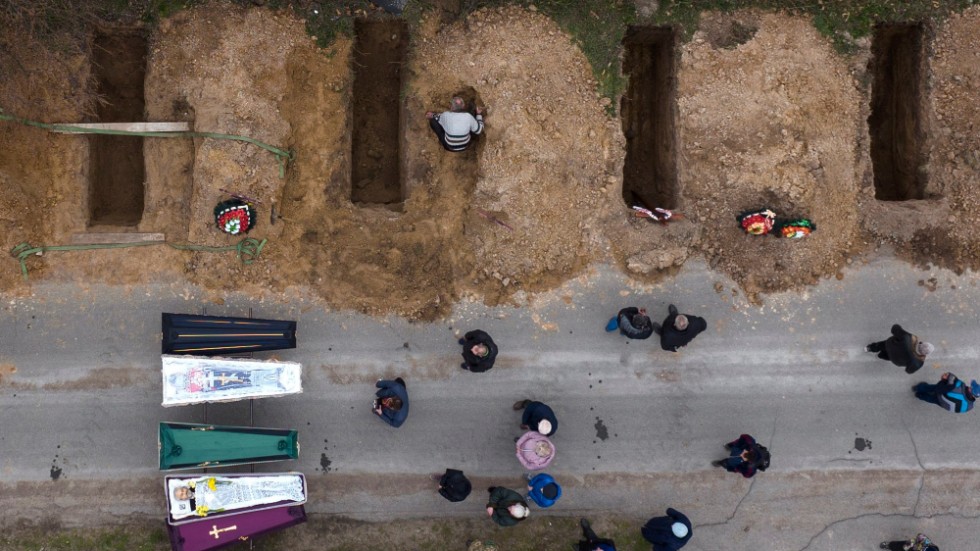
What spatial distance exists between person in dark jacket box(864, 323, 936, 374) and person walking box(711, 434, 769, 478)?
77.2 inches

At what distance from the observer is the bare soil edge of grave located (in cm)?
699

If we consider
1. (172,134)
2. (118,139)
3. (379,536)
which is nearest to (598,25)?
(172,134)

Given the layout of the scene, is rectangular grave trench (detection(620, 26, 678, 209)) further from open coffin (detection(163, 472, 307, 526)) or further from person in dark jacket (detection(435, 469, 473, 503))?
open coffin (detection(163, 472, 307, 526))

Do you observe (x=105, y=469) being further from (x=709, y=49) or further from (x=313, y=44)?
(x=709, y=49)

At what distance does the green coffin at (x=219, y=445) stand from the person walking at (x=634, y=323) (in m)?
4.29

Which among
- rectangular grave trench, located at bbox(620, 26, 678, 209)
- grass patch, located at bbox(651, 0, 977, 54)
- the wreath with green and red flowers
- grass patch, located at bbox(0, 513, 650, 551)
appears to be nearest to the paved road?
grass patch, located at bbox(0, 513, 650, 551)

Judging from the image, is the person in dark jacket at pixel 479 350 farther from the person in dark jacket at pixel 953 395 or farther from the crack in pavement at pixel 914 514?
the person in dark jacket at pixel 953 395

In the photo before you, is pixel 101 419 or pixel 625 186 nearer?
pixel 101 419

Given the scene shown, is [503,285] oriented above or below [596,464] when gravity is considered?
above

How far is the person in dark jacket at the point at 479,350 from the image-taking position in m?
6.32

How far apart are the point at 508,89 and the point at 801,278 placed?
4.60 meters

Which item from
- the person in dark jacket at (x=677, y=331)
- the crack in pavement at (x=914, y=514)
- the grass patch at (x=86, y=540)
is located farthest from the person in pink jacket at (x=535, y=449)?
the grass patch at (x=86, y=540)

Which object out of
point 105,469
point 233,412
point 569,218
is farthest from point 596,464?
point 105,469

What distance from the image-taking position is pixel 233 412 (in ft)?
22.9
